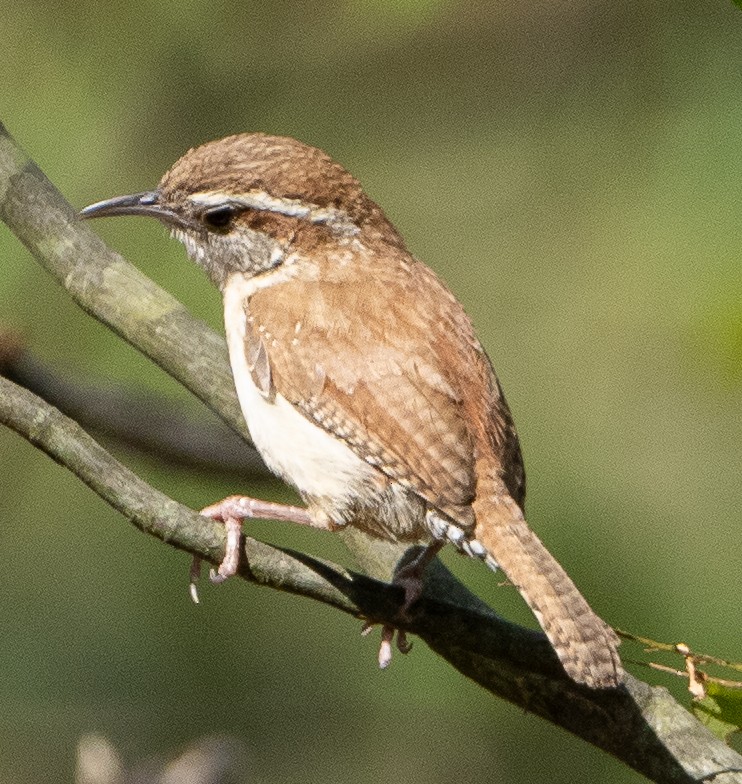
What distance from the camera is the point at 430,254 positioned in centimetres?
617

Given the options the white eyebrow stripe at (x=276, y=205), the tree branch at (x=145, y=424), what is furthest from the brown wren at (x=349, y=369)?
the tree branch at (x=145, y=424)

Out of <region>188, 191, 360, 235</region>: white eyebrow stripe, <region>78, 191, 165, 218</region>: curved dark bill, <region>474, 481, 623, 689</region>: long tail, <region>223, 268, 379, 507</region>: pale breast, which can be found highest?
<region>188, 191, 360, 235</region>: white eyebrow stripe

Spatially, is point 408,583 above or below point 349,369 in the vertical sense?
below

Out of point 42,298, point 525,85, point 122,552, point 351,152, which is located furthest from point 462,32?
point 122,552

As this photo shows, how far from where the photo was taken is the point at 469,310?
614 cm

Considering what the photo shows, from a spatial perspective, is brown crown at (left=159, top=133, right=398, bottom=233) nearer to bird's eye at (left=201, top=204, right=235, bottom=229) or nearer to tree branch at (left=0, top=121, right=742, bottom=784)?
bird's eye at (left=201, top=204, right=235, bottom=229)

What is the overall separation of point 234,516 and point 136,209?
883 mm

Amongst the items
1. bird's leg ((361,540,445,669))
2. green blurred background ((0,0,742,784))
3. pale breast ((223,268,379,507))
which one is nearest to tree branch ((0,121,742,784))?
bird's leg ((361,540,445,669))

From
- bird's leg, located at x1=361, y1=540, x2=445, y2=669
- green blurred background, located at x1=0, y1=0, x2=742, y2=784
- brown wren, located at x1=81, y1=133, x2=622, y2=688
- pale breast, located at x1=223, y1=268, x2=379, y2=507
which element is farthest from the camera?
green blurred background, located at x1=0, y1=0, x2=742, y2=784

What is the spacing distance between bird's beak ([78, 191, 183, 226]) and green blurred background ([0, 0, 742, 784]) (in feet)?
2.87

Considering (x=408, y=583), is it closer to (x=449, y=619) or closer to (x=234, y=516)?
(x=449, y=619)

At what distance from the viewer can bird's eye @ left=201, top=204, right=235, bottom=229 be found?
10.6 feet

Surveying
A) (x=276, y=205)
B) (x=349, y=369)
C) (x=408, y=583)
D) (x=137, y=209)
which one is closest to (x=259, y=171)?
(x=276, y=205)

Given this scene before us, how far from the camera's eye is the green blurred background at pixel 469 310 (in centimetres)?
445
